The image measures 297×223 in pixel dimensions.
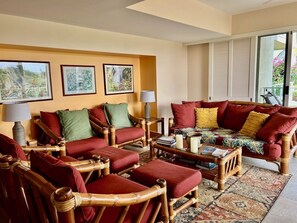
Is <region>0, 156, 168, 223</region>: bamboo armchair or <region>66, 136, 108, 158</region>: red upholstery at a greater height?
<region>0, 156, 168, 223</region>: bamboo armchair

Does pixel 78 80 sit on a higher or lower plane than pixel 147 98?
higher

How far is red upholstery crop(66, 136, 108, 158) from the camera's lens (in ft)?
10.4

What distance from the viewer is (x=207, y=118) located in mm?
4176

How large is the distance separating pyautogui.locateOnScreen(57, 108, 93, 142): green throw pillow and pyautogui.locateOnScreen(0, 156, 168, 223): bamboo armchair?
1.95 meters

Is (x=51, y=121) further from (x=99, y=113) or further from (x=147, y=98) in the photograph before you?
(x=147, y=98)

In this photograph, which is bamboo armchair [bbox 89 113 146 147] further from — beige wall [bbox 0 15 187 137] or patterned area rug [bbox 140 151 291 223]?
patterned area rug [bbox 140 151 291 223]

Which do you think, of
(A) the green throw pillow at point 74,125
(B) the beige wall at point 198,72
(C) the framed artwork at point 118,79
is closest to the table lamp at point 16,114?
(A) the green throw pillow at point 74,125

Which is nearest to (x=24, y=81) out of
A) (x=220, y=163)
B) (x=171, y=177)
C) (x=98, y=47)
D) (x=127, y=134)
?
(x=98, y=47)

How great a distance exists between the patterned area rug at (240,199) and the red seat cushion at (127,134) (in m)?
1.59

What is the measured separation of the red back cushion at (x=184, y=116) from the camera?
4.20 meters

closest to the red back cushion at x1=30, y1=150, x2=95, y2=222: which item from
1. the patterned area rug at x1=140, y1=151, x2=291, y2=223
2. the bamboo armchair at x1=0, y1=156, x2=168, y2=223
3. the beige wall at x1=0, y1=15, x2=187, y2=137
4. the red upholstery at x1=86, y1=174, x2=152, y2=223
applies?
the bamboo armchair at x1=0, y1=156, x2=168, y2=223

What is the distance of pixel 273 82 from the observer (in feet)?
15.0

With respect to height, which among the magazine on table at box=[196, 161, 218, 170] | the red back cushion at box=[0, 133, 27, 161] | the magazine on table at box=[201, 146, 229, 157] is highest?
the red back cushion at box=[0, 133, 27, 161]

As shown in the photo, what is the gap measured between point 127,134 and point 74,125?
93 cm
